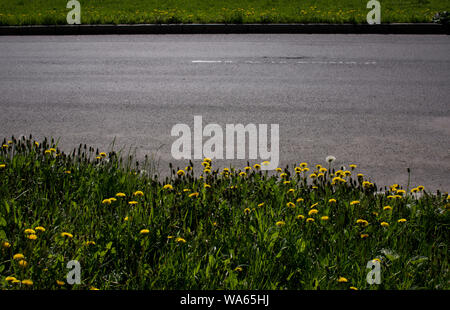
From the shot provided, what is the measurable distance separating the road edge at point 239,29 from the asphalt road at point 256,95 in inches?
48.0

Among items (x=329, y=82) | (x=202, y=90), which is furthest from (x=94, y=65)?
(x=329, y=82)

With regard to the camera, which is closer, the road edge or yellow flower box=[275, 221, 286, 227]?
yellow flower box=[275, 221, 286, 227]

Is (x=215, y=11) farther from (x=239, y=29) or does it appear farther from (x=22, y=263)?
(x=22, y=263)

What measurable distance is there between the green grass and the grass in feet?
35.1

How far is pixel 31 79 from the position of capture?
29.1 feet

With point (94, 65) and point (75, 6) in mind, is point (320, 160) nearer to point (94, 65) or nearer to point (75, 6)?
point (94, 65)

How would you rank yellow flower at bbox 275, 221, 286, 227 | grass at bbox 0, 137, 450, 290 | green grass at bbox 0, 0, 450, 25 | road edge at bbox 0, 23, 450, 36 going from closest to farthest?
grass at bbox 0, 137, 450, 290
yellow flower at bbox 275, 221, 286, 227
road edge at bbox 0, 23, 450, 36
green grass at bbox 0, 0, 450, 25

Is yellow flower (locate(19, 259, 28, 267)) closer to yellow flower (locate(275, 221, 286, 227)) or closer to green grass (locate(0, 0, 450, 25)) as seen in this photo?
yellow flower (locate(275, 221, 286, 227))

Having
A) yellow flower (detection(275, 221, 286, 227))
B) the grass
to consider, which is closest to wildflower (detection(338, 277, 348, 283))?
the grass

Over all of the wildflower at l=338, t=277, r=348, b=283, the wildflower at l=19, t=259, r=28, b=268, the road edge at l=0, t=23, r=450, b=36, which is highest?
the road edge at l=0, t=23, r=450, b=36

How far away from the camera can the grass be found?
2.87 meters

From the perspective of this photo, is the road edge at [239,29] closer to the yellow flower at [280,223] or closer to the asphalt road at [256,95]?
the asphalt road at [256,95]

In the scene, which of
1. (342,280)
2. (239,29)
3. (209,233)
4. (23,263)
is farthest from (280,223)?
(239,29)
